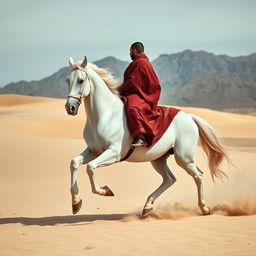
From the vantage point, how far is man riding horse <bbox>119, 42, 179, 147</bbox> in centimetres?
966

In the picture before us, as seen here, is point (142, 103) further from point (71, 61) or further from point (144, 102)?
point (71, 61)

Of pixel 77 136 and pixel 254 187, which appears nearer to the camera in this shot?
pixel 254 187

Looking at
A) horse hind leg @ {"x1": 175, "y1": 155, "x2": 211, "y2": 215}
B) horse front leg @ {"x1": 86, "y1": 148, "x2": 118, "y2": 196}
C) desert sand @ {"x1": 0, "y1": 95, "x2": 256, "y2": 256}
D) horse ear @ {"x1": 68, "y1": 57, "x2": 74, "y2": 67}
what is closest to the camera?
desert sand @ {"x1": 0, "y1": 95, "x2": 256, "y2": 256}

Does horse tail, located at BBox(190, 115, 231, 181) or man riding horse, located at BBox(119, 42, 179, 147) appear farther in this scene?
horse tail, located at BBox(190, 115, 231, 181)

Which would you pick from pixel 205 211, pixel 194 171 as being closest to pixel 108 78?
pixel 194 171

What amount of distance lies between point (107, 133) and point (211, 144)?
2323mm

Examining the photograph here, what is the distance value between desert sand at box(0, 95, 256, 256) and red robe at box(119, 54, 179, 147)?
4.91 feet

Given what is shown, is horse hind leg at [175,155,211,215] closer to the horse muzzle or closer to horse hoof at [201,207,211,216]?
horse hoof at [201,207,211,216]

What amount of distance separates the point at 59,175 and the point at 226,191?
6.88m

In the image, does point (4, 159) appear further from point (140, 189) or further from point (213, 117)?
point (213, 117)

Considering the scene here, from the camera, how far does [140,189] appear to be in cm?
1591

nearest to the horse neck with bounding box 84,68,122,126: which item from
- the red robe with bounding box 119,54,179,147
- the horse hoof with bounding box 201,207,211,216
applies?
the red robe with bounding box 119,54,179,147

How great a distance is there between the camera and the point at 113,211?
12.1 m

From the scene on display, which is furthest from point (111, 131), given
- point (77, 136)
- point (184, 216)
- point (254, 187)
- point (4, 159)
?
point (77, 136)
